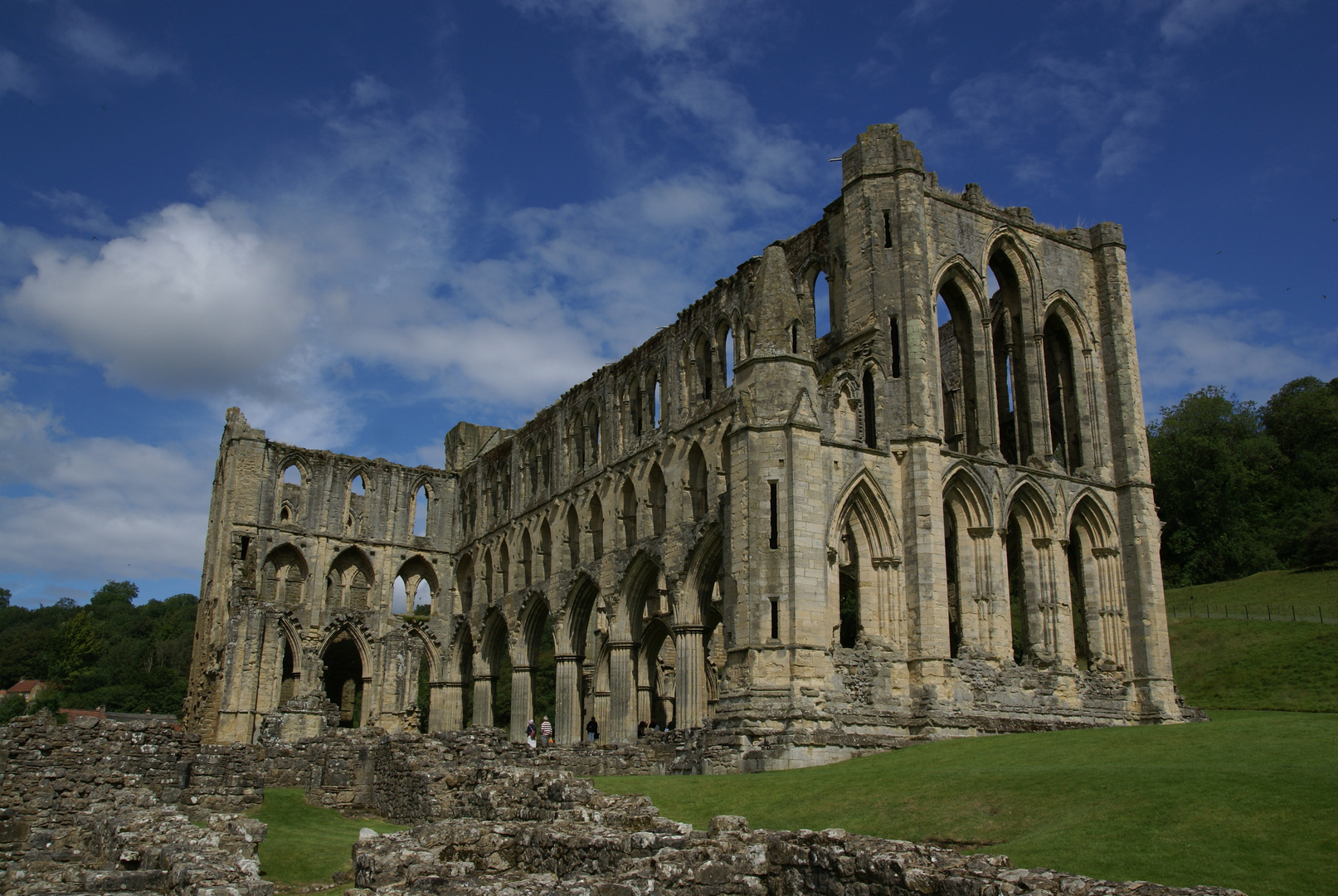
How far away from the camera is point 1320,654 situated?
32.2m

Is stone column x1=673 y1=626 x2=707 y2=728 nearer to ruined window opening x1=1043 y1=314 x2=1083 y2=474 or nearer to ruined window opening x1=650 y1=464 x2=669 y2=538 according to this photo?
ruined window opening x1=650 y1=464 x2=669 y2=538

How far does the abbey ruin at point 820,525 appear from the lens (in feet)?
77.3

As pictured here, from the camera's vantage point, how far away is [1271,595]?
42.8 meters

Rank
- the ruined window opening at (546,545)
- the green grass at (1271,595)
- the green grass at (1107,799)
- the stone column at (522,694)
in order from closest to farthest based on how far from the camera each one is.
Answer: the green grass at (1107,799)
the stone column at (522,694)
the ruined window opening at (546,545)
the green grass at (1271,595)

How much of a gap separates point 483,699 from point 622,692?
37.6 ft

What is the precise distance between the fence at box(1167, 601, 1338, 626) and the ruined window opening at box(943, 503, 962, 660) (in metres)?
15.7

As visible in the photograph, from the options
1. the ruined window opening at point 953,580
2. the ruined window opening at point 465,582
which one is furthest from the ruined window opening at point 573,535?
the ruined window opening at point 953,580

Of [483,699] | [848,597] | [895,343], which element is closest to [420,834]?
[895,343]

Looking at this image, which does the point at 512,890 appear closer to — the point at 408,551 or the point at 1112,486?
the point at 1112,486

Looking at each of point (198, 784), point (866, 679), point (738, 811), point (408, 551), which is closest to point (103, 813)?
point (198, 784)

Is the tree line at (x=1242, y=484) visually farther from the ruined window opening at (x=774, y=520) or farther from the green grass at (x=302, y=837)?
the green grass at (x=302, y=837)

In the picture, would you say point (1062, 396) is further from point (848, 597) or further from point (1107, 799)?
point (1107, 799)

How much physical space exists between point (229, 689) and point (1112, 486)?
92.9ft

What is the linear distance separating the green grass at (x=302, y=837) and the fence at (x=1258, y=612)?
102 ft
